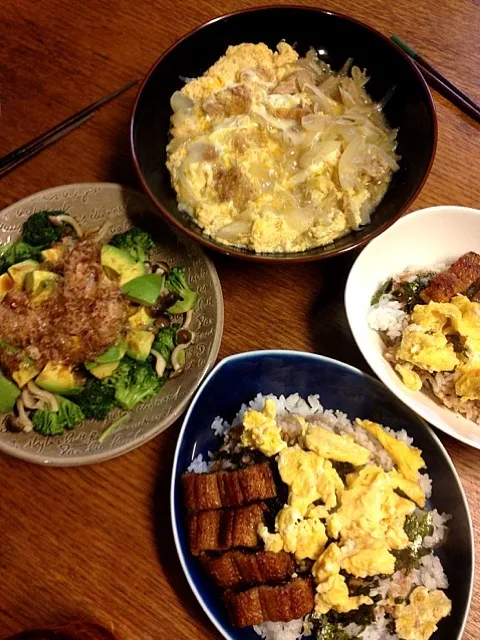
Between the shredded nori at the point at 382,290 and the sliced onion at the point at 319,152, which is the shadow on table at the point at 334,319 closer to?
the shredded nori at the point at 382,290

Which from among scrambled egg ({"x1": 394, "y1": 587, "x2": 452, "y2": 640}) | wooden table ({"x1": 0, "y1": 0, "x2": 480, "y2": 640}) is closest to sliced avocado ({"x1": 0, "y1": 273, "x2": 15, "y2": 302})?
wooden table ({"x1": 0, "y1": 0, "x2": 480, "y2": 640})

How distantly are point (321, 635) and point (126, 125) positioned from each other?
203 cm

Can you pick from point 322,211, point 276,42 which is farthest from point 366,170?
point 276,42

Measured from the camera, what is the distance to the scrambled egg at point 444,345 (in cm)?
189

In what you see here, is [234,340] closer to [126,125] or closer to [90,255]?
[90,255]

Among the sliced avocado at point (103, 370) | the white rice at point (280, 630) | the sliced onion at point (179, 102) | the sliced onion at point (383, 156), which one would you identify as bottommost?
the white rice at point (280, 630)

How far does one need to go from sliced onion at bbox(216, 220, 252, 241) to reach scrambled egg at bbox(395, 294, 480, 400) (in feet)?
2.14

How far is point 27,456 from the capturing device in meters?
1.88

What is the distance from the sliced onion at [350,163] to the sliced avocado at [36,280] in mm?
1107

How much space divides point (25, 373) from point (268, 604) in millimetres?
1131

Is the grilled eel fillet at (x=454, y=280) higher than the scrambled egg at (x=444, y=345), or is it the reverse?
the grilled eel fillet at (x=454, y=280)

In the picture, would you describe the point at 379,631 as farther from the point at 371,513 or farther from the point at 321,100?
the point at 321,100

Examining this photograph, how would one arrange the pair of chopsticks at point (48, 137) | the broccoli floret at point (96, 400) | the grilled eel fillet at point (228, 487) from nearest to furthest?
the grilled eel fillet at point (228, 487) → the broccoli floret at point (96, 400) → the pair of chopsticks at point (48, 137)

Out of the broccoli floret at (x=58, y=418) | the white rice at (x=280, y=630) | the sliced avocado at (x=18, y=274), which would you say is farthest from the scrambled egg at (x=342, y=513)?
the sliced avocado at (x=18, y=274)
